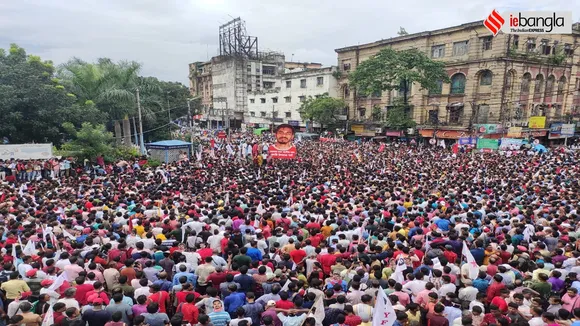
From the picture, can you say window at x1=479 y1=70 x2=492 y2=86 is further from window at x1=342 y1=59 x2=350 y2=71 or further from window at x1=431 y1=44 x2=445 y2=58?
window at x1=342 y1=59 x2=350 y2=71

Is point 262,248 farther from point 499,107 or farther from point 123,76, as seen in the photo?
point 499,107

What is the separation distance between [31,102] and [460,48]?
35.4 m

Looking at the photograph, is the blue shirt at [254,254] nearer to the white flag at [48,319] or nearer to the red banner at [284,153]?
the white flag at [48,319]

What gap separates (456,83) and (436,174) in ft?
72.5

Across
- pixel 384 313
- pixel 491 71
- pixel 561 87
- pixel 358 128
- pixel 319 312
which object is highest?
pixel 491 71

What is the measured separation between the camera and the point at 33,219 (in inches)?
366

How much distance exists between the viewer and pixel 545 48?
34.6 m

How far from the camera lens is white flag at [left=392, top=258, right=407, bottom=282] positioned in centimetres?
642

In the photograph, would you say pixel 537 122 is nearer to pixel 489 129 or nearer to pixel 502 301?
pixel 489 129

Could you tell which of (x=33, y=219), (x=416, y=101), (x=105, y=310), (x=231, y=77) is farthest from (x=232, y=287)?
(x=231, y=77)

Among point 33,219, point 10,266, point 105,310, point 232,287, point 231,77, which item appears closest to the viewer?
point 105,310

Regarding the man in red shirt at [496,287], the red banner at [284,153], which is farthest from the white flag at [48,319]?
the red banner at [284,153]

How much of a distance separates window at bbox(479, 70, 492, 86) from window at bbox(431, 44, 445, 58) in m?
4.64

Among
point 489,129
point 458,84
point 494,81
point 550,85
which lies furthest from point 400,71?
point 550,85
